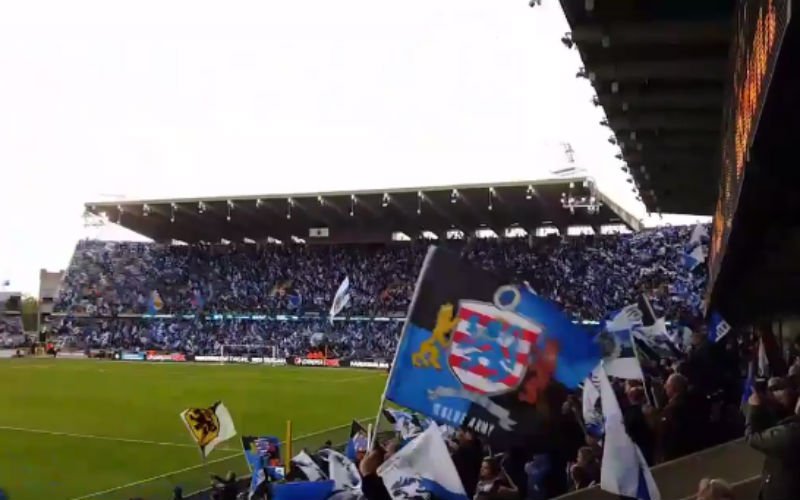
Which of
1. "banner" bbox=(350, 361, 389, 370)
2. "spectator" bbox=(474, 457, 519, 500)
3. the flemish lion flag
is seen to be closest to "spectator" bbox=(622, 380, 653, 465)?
"spectator" bbox=(474, 457, 519, 500)

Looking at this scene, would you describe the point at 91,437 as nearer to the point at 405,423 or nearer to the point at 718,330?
the point at 405,423

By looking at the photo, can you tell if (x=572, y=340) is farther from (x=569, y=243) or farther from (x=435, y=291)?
(x=569, y=243)

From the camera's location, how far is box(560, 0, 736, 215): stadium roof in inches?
338

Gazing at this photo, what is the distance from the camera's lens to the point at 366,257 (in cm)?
5619

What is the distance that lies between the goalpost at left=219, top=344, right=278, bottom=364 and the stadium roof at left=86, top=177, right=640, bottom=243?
7.88 metres

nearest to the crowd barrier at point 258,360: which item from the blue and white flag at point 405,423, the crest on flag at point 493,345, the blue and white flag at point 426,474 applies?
the blue and white flag at point 405,423

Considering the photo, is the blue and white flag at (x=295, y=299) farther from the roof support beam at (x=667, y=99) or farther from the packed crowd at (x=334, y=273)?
the roof support beam at (x=667, y=99)

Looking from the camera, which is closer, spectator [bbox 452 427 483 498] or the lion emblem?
the lion emblem

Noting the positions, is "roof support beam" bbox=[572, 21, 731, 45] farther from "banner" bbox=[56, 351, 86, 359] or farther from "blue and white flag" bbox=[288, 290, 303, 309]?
"banner" bbox=[56, 351, 86, 359]

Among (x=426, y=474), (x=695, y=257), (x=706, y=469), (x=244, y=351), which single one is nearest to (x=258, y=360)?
(x=244, y=351)

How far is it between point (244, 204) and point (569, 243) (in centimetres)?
1891

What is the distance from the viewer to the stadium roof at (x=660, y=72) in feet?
28.1

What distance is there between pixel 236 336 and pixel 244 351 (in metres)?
2.12

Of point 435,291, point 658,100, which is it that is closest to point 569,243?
point 658,100
